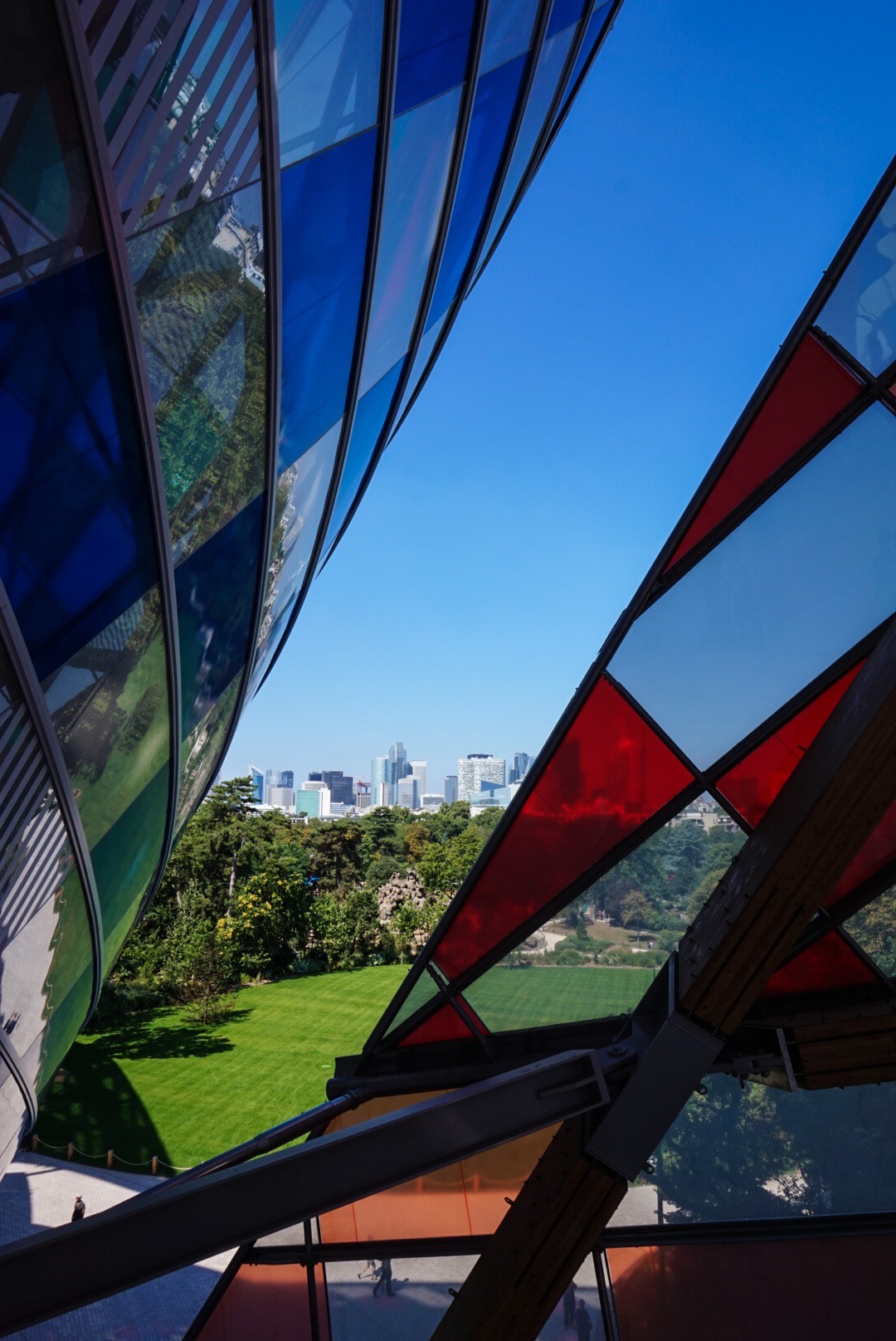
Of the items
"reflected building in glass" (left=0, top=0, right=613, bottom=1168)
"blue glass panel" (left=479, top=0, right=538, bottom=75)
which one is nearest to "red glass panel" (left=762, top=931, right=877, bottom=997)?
"reflected building in glass" (left=0, top=0, right=613, bottom=1168)

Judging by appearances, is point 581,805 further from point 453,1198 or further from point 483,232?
point 483,232

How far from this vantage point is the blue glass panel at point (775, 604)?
541 cm

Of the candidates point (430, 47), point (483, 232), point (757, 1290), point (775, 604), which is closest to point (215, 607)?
point (430, 47)

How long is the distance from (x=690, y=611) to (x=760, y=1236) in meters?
5.19

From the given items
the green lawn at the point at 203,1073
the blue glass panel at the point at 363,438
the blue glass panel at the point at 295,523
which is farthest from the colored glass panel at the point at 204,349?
the green lawn at the point at 203,1073

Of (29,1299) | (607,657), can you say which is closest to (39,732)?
(29,1299)

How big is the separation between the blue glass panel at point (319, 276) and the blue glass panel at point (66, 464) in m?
1.49

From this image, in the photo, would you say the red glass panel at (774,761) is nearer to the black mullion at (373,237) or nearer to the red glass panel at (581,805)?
the red glass panel at (581,805)

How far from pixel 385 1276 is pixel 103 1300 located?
5351 mm

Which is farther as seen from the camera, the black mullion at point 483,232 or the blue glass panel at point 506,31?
the black mullion at point 483,232

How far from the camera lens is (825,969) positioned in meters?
5.52

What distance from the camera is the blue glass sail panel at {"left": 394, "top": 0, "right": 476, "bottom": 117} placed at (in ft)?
14.9

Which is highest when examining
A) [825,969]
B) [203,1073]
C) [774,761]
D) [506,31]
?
[506,31]

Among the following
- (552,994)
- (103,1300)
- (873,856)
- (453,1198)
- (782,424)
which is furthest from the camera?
(103,1300)
